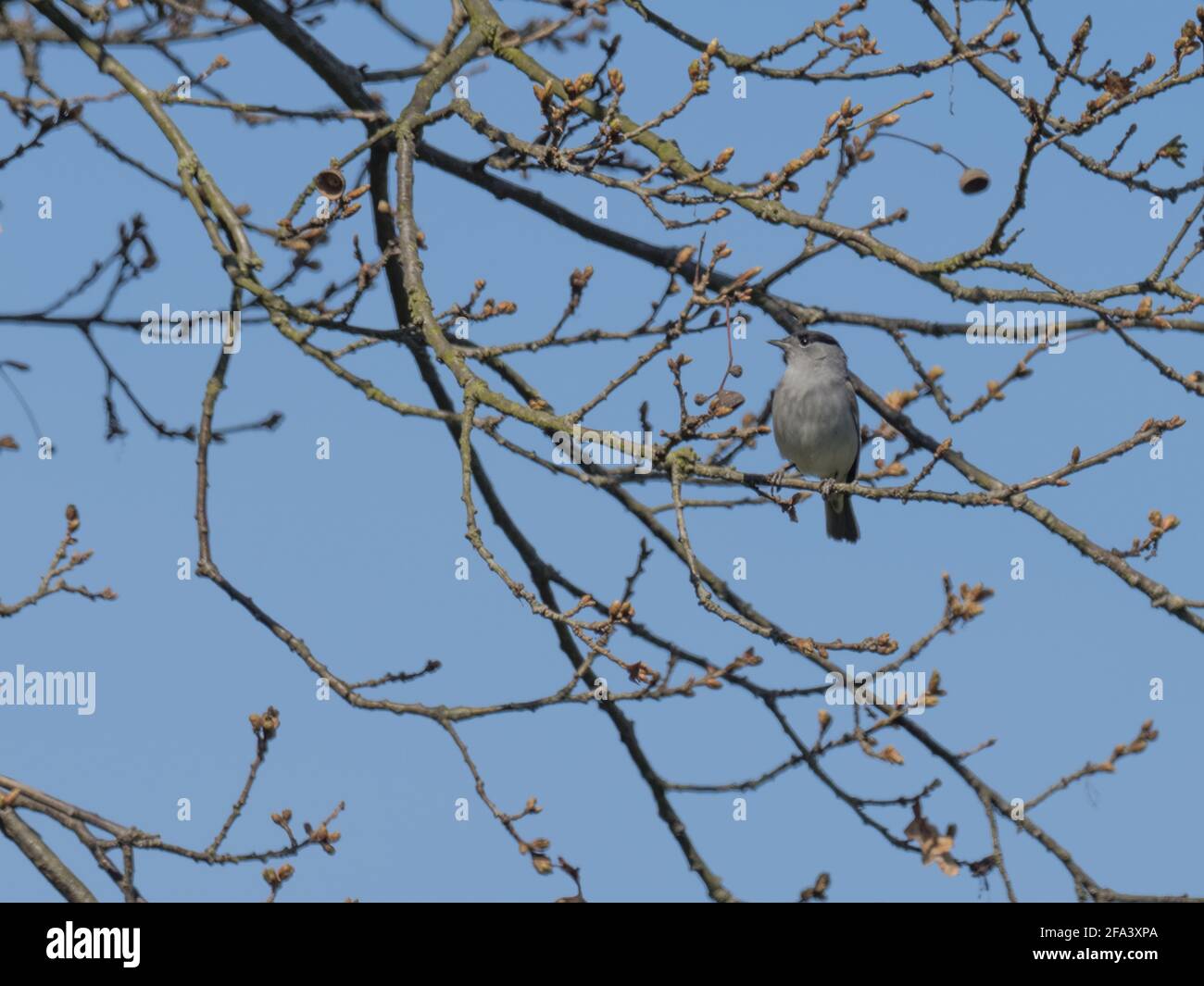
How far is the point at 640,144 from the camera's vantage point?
20.7 ft

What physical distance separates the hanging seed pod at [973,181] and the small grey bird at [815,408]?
91.9 inches

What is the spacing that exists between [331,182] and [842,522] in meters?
4.98

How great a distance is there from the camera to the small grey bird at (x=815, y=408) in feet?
28.9

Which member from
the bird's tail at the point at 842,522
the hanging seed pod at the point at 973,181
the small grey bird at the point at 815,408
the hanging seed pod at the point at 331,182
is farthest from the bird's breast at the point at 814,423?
the hanging seed pod at the point at 331,182

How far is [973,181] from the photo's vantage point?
636cm

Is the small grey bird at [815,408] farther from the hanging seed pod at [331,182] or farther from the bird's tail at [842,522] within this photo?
the hanging seed pod at [331,182]

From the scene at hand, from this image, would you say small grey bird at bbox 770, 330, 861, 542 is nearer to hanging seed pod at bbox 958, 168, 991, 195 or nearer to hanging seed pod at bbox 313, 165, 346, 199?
hanging seed pod at bbox 958, 168, 991, 195

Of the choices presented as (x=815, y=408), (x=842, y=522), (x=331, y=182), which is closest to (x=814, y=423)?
(x=815, y=408)

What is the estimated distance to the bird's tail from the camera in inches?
373

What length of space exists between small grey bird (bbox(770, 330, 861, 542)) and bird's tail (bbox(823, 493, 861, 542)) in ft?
0.80

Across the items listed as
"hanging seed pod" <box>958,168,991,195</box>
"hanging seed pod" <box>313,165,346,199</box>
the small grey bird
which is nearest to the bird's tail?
the small grey bird

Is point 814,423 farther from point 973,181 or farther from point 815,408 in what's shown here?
point 973,181

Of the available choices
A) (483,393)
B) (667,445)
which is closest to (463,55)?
(483,393)
